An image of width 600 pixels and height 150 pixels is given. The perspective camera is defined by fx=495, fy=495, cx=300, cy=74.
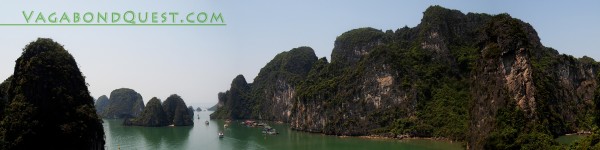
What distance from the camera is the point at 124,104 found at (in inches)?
4306

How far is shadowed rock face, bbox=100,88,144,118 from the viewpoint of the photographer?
107 meters

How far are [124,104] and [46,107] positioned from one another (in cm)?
8548

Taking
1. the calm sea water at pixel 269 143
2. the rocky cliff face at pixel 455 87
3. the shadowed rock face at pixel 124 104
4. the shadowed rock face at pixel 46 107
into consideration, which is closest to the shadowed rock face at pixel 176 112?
the calm sea water at pixel 269 143

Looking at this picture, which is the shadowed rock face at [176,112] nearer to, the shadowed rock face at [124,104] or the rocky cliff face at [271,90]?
the rocky cliff face at [271,90]

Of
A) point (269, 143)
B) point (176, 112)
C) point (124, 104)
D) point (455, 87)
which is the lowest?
point (269, 143)

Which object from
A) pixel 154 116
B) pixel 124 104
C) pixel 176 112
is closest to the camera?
pixel 154 116

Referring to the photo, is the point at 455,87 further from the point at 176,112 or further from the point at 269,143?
the point at 176,112

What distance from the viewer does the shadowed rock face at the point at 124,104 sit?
106938mm

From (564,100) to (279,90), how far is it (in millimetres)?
48432

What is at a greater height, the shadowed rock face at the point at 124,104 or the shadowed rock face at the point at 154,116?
the shadowed rock face at the point at 124,104

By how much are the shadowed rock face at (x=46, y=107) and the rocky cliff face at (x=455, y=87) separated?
954 inches

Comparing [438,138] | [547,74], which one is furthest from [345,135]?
[547,74]

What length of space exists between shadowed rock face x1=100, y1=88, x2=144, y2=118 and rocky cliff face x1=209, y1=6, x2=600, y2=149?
4943 centimetres

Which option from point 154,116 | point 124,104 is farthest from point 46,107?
point 124,104
